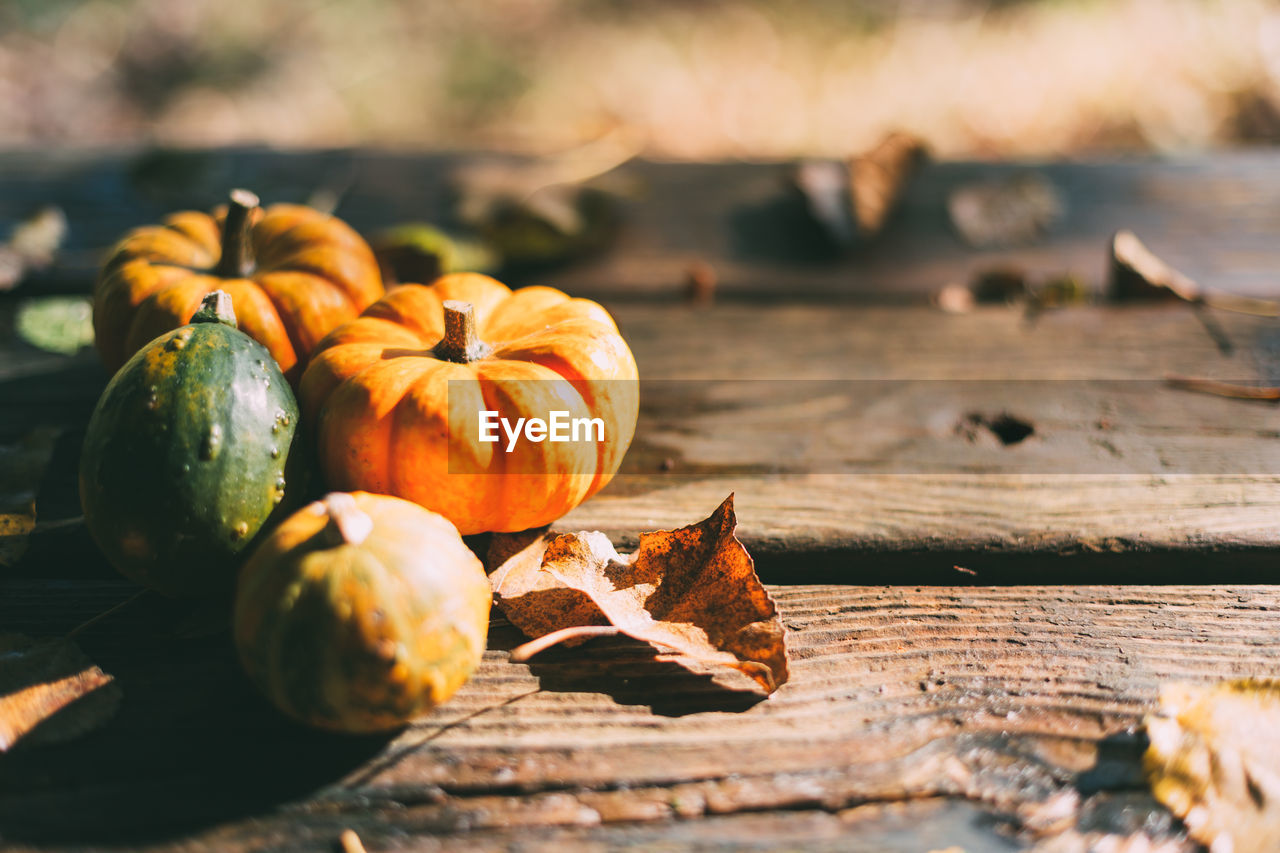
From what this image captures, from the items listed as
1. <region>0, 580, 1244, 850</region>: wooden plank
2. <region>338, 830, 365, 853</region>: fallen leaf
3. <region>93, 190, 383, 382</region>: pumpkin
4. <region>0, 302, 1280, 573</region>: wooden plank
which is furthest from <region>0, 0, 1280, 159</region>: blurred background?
<region>338, 830, 365, 853</region>: fallen leaf

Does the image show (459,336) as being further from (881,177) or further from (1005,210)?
(1005,210)

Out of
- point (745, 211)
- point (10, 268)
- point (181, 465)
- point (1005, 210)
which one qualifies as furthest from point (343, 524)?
point (1005, 210)

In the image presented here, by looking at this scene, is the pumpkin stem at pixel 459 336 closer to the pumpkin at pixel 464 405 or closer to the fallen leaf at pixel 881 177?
the pumpkin at pixel 464 405

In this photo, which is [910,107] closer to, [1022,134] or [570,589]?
[1022,134]

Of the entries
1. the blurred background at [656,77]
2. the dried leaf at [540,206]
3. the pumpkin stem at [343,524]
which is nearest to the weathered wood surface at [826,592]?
the dried leaf at [540,206]

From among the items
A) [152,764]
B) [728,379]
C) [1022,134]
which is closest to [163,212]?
[728,379]
